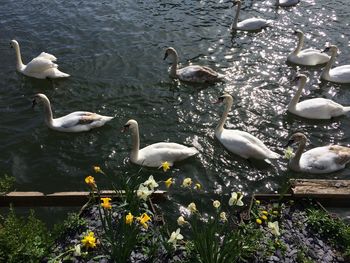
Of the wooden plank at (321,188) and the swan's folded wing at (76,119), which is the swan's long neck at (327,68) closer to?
the wooden plank at (321,188)

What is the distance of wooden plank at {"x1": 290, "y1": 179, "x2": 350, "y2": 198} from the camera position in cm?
730

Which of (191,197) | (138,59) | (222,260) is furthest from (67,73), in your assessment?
(222,260)

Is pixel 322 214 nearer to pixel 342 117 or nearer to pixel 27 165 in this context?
pixel 342 117

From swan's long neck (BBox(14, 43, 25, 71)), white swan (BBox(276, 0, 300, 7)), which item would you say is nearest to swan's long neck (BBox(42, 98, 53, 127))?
swan's long neck (BBox(14, 43, 25, 71))

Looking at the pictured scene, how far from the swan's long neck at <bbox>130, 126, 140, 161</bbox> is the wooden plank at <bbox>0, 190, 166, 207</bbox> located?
1.57 metres

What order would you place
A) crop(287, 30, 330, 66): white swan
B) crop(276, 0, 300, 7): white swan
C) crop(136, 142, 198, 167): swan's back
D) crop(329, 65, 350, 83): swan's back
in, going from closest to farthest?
crop(136, 142, 198, 167): swan's back, crop(329, 65, 350, 83): swan's back, crop(287, 30, 330, 66): white swan, crop(276, 0, 300, 7): white swan

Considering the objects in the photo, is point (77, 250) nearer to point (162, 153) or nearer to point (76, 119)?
point (162, 153)

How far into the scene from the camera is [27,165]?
8.68 metres

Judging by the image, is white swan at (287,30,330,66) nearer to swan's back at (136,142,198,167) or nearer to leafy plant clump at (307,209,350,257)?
swan's back at (136,142,198,167)

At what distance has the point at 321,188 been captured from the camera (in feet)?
24.5

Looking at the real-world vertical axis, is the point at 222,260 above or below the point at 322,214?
above

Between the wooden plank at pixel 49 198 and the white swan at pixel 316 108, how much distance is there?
15.6 ft

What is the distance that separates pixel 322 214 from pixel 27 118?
23.1 ft

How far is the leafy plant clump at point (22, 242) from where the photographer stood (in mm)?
5660
